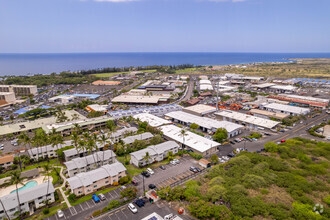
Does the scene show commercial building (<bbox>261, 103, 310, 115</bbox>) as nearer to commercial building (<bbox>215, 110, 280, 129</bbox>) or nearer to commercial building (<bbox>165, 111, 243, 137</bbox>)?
commercial building (<bbox>215, 110, 280, 129</bbox>)

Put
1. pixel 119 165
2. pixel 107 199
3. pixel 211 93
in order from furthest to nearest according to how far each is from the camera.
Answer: pixel 211 93 < pixel 119 165 < pixel 107 199

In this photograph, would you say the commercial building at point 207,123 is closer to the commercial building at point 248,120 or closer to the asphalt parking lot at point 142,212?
the commercial building at point 248,120

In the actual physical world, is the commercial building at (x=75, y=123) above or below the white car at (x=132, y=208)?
above

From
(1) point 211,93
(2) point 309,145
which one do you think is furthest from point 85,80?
(2) point 309,145

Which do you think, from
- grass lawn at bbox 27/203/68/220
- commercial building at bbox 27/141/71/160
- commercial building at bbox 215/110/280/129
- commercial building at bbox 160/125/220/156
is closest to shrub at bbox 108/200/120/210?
grass lawn at bbox 27/203/68/220

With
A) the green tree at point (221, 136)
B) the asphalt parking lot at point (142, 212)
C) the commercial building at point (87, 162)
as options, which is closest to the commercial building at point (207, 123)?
the green tree at point (221, 136)

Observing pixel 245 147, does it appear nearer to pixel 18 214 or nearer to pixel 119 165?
pixel 119 165
